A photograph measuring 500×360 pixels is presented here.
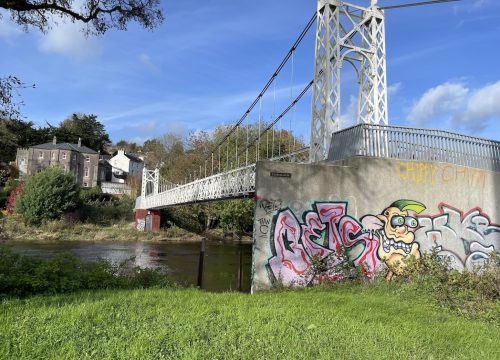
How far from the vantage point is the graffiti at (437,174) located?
38.4 ft

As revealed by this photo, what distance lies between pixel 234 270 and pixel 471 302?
13.8 metres

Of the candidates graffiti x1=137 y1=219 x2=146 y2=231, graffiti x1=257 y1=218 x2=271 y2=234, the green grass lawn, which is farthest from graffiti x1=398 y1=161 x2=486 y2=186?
graffiti x1=137 y1=219 x2=146 y2=231

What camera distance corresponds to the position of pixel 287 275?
1016 cm

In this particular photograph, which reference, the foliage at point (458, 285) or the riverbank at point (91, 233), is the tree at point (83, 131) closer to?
the riverbank at point (91, 233)

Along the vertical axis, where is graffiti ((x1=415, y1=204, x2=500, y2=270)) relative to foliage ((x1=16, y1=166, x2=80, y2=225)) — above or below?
below

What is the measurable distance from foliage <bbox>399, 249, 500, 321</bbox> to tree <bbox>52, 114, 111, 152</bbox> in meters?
87.2

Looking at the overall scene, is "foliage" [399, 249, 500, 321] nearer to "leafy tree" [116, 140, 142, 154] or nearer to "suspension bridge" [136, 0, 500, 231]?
"suspension bridge" [136, 0, 500, 231]

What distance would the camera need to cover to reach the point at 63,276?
7559mm

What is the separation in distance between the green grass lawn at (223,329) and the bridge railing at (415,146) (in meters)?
5.14

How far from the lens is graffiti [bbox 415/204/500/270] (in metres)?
11.6

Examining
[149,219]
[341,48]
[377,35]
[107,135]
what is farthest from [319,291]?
[107,135]

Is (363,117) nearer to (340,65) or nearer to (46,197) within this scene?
(340,65)

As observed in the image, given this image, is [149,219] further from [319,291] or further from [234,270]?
[319,291]

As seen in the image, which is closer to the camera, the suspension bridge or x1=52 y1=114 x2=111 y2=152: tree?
the suspension bridge
